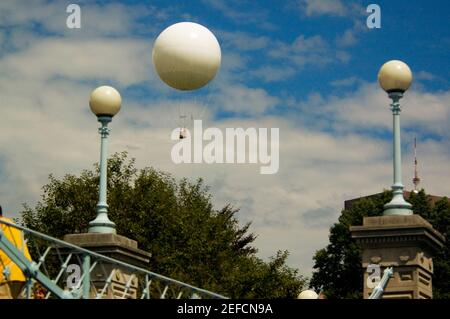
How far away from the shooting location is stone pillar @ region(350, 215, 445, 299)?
17609mm

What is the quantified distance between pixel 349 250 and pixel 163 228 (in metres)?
15.6

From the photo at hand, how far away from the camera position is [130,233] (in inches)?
1927

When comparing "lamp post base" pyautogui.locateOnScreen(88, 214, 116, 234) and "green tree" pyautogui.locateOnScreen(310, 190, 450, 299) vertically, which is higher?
"green tree" pyautogui.locateOnScreen(310, 190, 450, 299)

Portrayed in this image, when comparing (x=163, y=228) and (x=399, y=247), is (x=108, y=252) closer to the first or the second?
(x=399, y=247)

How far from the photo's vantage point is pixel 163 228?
163 ft

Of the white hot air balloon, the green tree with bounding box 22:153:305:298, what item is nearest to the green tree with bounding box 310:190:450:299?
the green tree with bounding box 22:153:305:298

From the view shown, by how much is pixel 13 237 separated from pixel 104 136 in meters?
7.52

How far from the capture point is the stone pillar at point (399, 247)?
57.8 ft

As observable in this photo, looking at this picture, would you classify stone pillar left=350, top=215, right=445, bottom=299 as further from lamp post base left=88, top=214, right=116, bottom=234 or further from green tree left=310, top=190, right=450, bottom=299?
Result: green tree left=310, top=190, right=450, bottom=299

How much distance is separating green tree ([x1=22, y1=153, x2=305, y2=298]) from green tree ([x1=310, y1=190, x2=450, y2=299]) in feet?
29.5

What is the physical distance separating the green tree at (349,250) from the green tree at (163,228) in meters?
8.98

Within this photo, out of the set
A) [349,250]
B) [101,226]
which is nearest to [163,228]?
[349,250]

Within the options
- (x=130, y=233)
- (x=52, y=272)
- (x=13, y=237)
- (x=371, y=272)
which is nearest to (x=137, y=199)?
(x=130, y=233)
